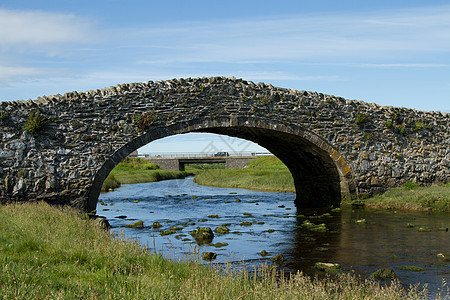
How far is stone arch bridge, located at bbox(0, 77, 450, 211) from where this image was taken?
1592 centimetres

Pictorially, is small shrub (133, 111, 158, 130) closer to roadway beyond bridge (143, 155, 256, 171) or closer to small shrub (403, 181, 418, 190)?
small shrub (403, 181, 418, 190)

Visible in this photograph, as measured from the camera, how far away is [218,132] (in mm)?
20328

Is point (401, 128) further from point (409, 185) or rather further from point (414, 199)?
point (414, 199)

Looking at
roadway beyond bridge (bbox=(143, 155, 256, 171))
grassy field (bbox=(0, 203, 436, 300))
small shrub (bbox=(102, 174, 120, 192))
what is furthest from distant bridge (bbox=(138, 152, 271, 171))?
grassy field (bbox=(0, 203, 436, 300))

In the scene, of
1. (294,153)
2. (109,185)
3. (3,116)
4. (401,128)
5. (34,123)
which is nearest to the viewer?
(3,116)

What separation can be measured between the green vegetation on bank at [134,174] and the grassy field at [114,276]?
96.6 ft

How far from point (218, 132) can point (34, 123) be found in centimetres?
766

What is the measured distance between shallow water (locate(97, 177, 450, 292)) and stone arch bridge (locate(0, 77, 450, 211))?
2.08m

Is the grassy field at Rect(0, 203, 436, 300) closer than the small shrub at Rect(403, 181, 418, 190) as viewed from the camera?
Yes

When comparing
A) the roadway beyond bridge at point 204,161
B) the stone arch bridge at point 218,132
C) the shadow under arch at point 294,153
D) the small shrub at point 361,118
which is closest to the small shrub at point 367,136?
the stone arch bridge at point 218,132

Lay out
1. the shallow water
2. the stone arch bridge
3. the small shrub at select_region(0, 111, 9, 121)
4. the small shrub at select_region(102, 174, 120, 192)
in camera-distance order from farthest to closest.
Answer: the small shrub at select_region(102, 174, 120, 192) < the stone arch bridge < the small shrub at select_region(0, 111, 9, 121) < the shallow water

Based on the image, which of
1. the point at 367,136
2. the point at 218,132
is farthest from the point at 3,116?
the point at 367,136

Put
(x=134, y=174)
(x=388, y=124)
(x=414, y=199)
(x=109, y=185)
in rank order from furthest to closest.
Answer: (x=134, y=174)
(x=109, y=185)
(x=388, y=124)
(x=414, y=199)

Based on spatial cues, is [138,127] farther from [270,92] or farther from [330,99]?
[330,99]
